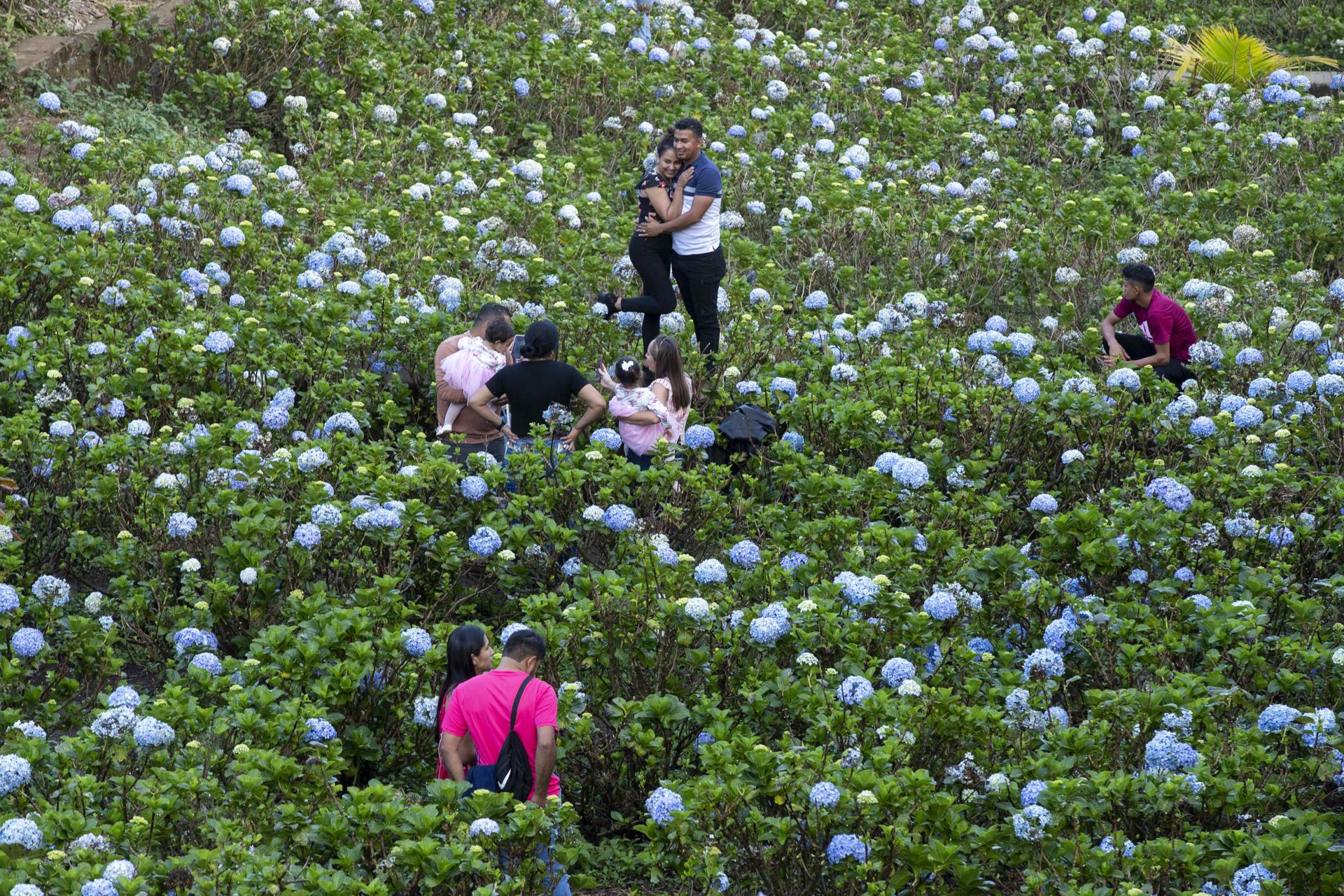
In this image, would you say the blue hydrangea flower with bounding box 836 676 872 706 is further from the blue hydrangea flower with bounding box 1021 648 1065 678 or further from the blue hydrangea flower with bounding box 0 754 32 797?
the blue hydrangea flower with bounding box 0 754 32 797

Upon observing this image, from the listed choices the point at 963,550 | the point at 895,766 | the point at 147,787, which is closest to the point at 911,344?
the point at 963,550

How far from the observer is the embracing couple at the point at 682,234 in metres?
6.98

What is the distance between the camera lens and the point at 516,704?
3848 millimetres

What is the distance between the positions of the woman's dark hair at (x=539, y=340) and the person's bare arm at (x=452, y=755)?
2.25 metres

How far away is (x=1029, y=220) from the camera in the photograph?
29.6 ft

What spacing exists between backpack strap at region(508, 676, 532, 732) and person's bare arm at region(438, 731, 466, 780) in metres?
0.19

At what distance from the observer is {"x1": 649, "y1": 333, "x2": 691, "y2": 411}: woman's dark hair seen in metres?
6.08

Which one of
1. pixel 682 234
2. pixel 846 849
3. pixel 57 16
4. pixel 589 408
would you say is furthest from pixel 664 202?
pixel 57 16

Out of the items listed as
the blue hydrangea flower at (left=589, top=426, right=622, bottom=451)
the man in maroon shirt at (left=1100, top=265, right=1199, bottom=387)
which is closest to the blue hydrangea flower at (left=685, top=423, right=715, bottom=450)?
the blue hydrangea flower at (left=589, top=426, right=622, bottom=451)

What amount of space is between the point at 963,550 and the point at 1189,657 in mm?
813

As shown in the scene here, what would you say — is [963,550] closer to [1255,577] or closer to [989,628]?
[989,628]

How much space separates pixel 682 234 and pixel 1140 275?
2151 mm

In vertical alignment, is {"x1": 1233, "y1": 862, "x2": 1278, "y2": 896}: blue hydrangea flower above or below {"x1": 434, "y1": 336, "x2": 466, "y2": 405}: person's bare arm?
above

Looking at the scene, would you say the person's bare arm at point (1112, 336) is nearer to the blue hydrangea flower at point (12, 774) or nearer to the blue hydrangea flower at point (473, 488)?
the blue hydrangea flower at point (473, 488)
